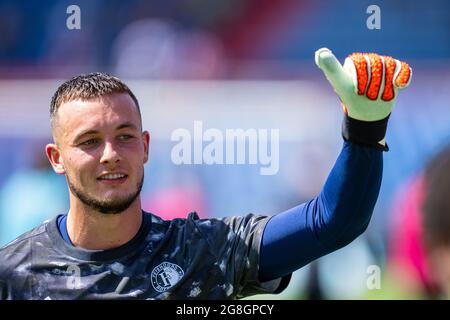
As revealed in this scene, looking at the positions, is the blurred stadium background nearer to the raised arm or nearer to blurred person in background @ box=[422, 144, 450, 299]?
blurred person in background @ box=[422, 144, 450, 299]

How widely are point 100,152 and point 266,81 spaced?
45.2 inches

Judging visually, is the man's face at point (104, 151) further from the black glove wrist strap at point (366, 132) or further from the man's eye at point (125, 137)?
the black glove wrist strap at point (366, 132)

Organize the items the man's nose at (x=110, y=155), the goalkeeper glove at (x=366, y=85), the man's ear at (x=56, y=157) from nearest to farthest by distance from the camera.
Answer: the goalkeeper glove at (x=366, y=85) < the man's nose at (x=110, y=155) < the man's ear at (x=56, y=157)

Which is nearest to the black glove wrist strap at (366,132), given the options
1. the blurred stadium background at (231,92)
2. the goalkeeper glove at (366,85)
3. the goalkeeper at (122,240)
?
the goalkeeper glove at (366,85)

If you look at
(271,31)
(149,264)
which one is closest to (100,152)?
(149,264)

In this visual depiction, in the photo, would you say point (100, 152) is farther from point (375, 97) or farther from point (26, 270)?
point (375, 97)

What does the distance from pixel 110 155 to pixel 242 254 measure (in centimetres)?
40

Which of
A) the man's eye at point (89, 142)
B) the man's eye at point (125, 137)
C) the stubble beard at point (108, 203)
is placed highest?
the man's eye at point (125, 137)

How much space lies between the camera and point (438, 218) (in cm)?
278

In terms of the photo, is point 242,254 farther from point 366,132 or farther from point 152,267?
point 366,132

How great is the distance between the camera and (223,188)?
2.79 metres

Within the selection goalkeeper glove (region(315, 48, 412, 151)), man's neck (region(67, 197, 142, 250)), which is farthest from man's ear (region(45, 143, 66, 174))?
goalkeeper glove (region(315, 48, 412, 151))

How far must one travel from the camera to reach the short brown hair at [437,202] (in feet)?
9.05

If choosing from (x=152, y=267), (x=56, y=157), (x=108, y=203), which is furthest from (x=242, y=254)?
(x=56, y=157)
